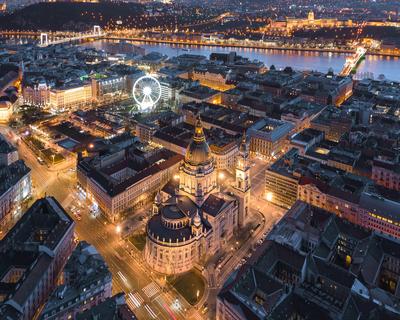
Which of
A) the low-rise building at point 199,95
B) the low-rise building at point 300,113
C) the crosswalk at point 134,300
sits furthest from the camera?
the low-rise building at point 199,95

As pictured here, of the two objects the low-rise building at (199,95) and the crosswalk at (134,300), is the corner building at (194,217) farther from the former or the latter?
the low-rise building at (199,95)

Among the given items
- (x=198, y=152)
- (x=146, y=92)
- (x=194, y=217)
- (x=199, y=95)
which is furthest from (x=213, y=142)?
A: (x=199, y=95)

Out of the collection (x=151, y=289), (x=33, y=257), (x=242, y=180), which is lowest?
(x=151, y=289)

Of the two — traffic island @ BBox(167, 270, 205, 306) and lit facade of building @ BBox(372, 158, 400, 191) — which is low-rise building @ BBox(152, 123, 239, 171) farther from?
traffic island @ BBox(167, 270, 205, 306)

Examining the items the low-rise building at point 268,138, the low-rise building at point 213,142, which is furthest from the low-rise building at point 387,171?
the low-rise building at point 213,142

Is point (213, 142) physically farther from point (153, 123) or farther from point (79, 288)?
point (79, 288)
